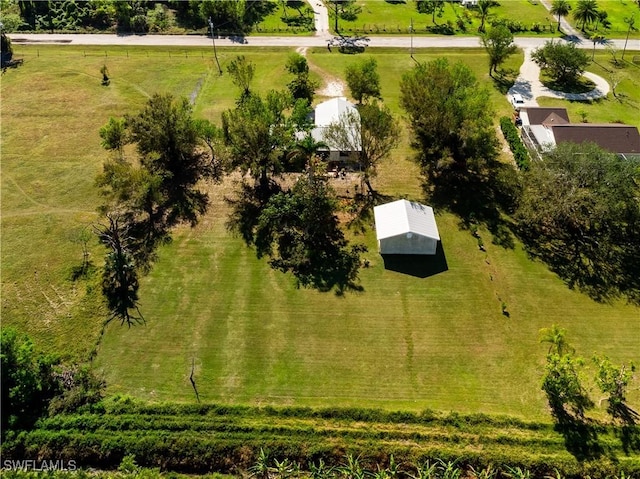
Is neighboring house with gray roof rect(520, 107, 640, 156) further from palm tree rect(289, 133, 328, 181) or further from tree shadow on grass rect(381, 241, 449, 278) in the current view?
palm tree rect(289, 133, 328, 181)

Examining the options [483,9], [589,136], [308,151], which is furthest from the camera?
[483,9]

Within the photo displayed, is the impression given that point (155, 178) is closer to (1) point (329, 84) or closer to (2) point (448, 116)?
(2) point (448, 116)

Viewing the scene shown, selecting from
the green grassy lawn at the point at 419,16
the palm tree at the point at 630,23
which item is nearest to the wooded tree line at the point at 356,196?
the green grassy lawn at the point at 419,16

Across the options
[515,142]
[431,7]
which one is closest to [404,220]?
[515,142]

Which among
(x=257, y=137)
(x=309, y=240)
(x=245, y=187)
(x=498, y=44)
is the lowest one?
(x=309, y=240)

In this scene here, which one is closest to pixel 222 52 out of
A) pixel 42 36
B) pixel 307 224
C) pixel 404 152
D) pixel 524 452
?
pixel 42 36

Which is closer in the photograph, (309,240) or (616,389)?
(616,389)

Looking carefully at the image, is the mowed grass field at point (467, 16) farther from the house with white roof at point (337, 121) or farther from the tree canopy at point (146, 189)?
the tree canopy at point (146, 189)
